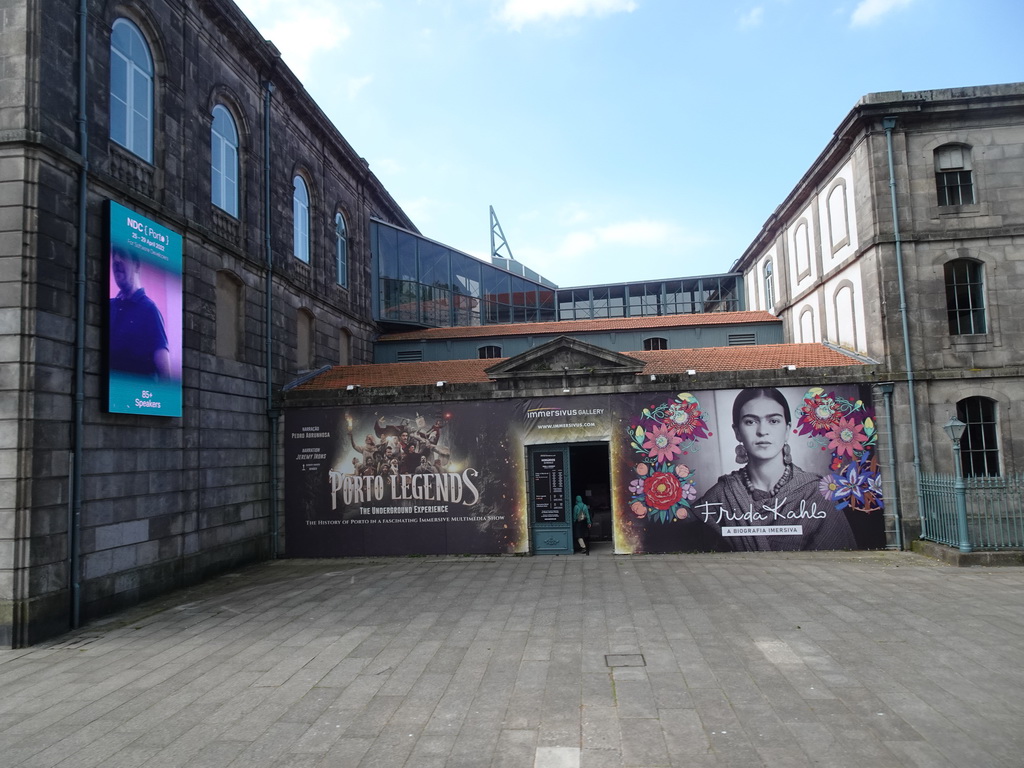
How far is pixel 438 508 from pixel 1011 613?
11.7m

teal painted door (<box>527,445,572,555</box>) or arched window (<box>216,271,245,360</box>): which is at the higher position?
arched window (<box>216,271,245,360</box>)

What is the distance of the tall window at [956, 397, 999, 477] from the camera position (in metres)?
16.3

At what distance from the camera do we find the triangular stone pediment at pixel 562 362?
55.8ft

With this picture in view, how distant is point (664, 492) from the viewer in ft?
54.7

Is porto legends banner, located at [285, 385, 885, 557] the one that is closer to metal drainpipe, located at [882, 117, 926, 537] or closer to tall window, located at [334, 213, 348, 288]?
metal drainpipe, located at [882, 117, 926, 537]

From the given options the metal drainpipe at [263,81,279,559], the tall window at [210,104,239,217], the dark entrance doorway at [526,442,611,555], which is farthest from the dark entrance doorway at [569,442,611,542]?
the tall window at [210,104,239,217]

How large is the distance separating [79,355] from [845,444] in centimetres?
1616

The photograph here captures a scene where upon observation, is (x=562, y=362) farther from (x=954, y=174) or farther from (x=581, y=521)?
(x=954, y=174)

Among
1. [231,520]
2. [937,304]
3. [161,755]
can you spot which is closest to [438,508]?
[231,520]

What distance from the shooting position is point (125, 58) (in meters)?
13.1

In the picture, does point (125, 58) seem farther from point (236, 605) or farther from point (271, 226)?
point (236, 605)

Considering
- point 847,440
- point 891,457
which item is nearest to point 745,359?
point 847,440

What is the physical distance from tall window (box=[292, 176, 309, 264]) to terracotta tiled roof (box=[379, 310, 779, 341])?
6.34 m

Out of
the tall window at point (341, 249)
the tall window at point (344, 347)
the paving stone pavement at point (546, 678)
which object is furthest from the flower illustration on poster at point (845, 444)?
the tall window at point (341, 249)
